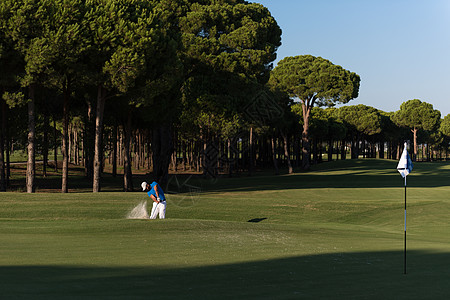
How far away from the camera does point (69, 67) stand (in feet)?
100

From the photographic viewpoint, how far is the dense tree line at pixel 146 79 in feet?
97.5

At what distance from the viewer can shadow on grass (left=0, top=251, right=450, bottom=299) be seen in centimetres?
789

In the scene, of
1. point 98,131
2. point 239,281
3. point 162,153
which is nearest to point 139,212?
point 98,131

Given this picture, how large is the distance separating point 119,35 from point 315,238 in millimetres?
20293

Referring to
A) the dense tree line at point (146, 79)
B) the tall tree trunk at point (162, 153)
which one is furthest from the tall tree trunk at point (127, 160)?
the tall tree trunk at point (162, 153)

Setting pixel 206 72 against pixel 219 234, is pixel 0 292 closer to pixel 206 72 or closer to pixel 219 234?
pixel 219 234

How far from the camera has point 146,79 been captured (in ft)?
111

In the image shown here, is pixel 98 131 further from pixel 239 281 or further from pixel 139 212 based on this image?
pixel 239 281

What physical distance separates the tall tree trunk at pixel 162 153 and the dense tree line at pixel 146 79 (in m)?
0.12

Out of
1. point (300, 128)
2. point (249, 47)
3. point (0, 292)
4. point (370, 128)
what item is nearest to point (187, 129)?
point (249, 47)

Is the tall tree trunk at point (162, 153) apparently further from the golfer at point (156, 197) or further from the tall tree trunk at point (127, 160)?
the golfer at point (156, 197)

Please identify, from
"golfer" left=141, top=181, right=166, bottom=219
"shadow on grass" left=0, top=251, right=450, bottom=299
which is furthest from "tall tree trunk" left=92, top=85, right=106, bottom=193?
"shadow on grass" left=0, top=251, right=450, bottom=299

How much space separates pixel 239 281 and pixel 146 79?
2628cm

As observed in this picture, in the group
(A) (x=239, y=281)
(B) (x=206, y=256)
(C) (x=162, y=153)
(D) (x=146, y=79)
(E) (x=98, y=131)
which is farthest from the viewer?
(C) (x=162, y=153)
